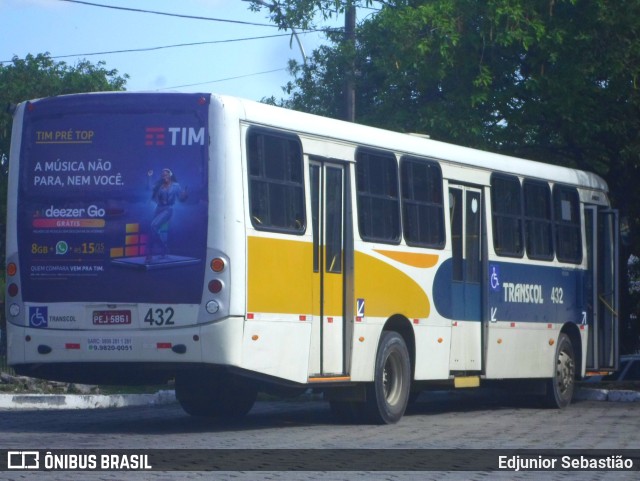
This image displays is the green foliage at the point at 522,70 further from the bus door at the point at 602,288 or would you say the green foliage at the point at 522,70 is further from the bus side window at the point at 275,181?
the bus side window at the point at 275,181

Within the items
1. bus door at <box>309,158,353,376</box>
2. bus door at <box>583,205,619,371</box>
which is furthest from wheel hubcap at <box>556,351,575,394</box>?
bus door at <box>309,158,353,376</box>

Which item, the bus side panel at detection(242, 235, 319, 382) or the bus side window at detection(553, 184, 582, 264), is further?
the bus side window at detection(553, 184, 582, 264)

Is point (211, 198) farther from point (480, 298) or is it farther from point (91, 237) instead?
point (480, 298)

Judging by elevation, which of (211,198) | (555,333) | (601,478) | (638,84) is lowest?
→ (601,478)

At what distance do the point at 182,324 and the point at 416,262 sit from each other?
3935mm

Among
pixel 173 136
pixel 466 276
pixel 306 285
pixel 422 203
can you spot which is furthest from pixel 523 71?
pixel 173 136

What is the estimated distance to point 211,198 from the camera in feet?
41.6

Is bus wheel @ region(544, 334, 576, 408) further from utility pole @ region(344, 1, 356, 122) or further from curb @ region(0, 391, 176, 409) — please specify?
utility pole @ region(344, 1, 356, 122)

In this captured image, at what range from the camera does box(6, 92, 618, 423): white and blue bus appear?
1271 centimetres

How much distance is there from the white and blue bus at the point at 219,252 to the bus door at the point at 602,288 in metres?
5.03

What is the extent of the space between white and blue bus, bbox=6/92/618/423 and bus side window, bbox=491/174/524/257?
5.98 feet

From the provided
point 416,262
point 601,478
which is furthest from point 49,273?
point 601,478

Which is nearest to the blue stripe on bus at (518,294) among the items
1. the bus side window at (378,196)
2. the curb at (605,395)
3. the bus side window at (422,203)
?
the bus side window at (422,203)

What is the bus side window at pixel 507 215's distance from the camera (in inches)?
701
